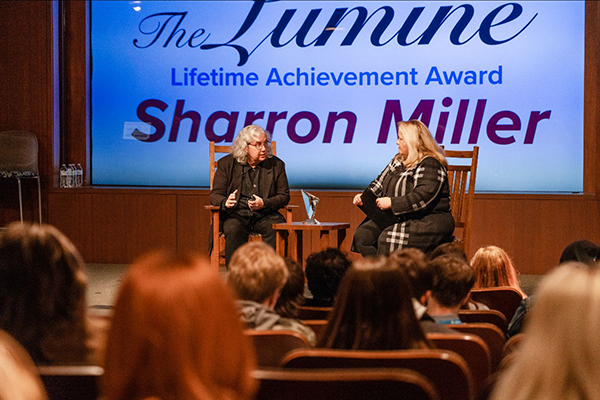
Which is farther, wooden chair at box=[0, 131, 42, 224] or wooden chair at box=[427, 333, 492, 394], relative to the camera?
wooden chair at box=[0, 131, 42, 224]

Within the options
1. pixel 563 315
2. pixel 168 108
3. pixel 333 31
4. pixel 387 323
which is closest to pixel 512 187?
pixel 333 31

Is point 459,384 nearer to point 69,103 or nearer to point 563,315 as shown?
point 563,315

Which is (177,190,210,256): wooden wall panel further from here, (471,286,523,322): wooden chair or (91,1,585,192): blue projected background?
(471,286,523,322): wooden chair

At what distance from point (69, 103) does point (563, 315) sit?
6.94m

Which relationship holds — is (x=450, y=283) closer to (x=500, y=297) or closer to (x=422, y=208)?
(x=500, y=297)

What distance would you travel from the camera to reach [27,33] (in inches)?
290

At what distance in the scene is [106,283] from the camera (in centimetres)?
617

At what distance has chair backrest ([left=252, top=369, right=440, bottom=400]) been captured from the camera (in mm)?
1487

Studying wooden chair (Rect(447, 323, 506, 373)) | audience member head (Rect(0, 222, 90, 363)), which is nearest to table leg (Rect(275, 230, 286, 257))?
wooden chair (Rect(447, 323, 506, 373))

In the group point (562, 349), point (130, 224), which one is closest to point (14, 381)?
point (562, 349)

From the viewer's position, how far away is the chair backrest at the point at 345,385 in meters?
1.49

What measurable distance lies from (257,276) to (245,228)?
3186 millimetres

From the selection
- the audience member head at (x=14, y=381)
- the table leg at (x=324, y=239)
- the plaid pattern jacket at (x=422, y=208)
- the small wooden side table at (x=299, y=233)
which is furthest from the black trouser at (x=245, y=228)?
the audience member head at (x=14, y=381)

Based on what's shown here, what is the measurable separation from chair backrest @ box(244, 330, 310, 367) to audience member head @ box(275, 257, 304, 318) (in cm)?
60
